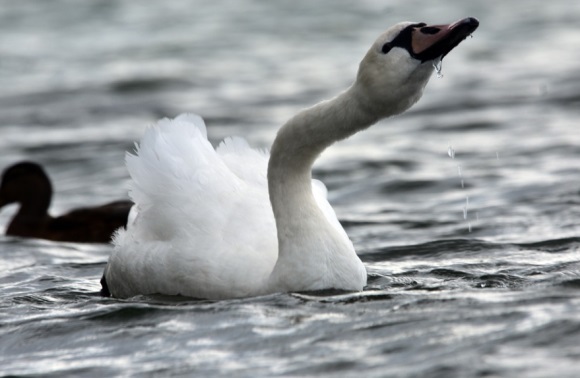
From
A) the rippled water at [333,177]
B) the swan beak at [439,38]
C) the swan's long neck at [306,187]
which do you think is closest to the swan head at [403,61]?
the swan beak at [439,38]

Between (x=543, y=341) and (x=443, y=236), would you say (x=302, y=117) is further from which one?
(x=443, y=236)

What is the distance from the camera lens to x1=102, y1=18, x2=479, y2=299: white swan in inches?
257

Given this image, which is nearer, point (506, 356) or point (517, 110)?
point (506, 356)

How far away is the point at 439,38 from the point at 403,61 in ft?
0.72

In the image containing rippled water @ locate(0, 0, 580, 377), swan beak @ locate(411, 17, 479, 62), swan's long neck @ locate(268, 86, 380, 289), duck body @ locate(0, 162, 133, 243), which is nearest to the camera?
rippled water @ locate(0, 0, 580, 377)

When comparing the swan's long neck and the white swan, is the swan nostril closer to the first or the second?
the white swan

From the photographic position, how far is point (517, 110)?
49.2ft

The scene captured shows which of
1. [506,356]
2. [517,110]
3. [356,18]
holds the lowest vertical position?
[506,356]

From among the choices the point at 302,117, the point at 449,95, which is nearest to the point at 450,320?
the point at 302,117

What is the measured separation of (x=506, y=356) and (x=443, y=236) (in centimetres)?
403

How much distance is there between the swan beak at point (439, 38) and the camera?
20.9ft

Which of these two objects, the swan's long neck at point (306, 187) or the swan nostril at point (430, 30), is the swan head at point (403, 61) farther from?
the swan's long neck at point (306, 187)

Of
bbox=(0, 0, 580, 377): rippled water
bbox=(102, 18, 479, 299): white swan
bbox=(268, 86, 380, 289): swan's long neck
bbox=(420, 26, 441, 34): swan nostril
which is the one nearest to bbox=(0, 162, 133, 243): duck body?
bbox=(0, 0, 580, 377): rippled water

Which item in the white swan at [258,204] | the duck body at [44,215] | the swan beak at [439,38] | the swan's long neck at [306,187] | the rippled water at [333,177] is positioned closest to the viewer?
the rippled water at [333,177]
